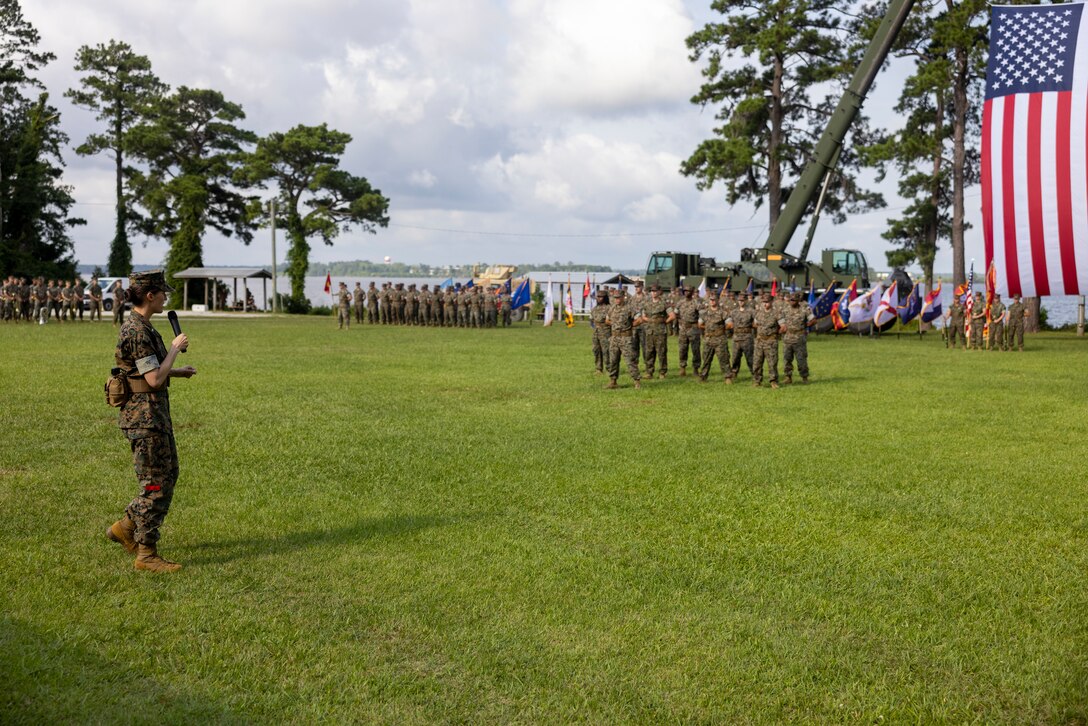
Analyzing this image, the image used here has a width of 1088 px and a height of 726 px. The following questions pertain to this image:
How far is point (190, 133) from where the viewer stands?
53.5 m

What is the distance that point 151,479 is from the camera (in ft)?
20.8

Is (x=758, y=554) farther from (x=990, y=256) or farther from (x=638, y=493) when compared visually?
(x=990, y=256)

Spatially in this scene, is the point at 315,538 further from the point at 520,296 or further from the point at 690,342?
the point at 520,296

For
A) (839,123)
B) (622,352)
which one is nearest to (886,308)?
(839,123)

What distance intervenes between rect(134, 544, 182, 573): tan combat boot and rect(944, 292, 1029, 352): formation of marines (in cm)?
2449

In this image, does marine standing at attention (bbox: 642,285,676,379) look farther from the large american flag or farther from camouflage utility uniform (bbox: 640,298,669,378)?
the large american flag

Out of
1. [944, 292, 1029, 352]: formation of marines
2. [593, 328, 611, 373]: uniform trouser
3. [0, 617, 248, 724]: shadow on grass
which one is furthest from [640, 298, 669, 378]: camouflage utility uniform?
[0, 617, 248, 724]: shadow on grass

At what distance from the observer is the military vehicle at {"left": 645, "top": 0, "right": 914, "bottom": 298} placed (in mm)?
30984

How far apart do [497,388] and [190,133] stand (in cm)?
4387

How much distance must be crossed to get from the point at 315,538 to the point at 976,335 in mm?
24177

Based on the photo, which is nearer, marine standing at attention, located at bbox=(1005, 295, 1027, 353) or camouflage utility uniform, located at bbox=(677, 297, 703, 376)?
camouflage utility uniform, located at bbox=(677, 297, 703, 376)

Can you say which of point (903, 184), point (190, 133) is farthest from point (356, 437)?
point (190, 133)

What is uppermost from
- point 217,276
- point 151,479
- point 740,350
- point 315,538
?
point 217,276

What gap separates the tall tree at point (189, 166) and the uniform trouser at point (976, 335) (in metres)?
39.5
